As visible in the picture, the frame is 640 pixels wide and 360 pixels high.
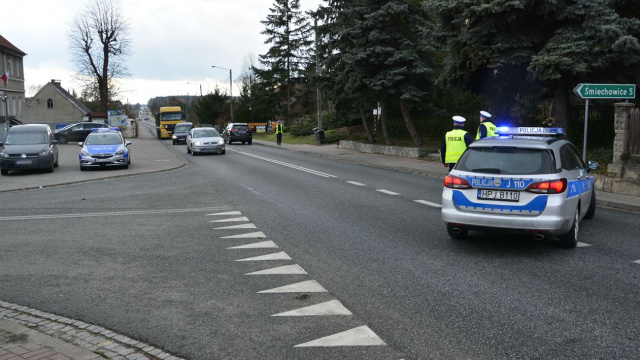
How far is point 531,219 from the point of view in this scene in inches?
281

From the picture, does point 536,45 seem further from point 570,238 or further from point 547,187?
point 547,187

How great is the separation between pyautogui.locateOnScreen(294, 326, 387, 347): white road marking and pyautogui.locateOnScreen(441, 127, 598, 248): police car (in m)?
3.30

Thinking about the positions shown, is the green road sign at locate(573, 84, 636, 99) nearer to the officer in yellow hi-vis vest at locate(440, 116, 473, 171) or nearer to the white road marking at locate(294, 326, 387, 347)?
the officer in yellow hi-vis vest at locate(440, 116, 473, 171)

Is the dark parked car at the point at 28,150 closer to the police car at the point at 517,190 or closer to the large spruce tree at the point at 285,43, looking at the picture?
the police car at the point at 517,190

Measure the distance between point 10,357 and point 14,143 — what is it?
19.5 meters

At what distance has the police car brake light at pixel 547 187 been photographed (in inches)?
282

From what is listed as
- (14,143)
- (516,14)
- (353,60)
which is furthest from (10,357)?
(353,60)

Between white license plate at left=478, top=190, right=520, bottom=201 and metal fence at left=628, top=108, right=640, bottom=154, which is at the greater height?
metal fence at left=628, top=108, right=640, bottom=154

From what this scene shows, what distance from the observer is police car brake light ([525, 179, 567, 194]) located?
7.16m

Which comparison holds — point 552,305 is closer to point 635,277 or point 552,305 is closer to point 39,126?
point 635,277

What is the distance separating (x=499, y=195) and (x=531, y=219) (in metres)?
0.50

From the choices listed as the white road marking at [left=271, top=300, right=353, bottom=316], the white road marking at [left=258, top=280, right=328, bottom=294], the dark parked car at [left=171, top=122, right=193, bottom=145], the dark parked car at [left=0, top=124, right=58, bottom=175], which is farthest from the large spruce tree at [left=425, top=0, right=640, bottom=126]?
the dark parked car at [left=171, top=122, right=193, bottom=145]

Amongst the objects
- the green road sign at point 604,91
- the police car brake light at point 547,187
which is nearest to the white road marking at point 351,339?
the police car brake light at point 547,187

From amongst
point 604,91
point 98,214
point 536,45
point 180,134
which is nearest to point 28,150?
point 98,214
